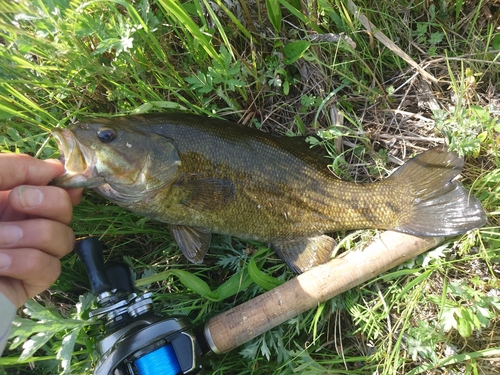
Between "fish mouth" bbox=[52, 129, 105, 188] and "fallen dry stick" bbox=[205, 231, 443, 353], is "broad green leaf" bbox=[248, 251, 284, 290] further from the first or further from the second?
"fish mouth" bbox=[52, 129, 105, 188]

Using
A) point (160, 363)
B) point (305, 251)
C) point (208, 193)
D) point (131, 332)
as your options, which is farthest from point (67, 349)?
point (305, 251)

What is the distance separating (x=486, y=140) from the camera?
2789 millimetres

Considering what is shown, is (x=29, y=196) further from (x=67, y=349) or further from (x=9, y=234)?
(x=67, y=349)

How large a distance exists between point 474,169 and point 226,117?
1817mm

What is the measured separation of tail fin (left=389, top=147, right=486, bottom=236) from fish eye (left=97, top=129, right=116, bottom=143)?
6.09 feet

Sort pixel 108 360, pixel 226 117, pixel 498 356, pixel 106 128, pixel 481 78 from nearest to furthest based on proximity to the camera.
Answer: pixel 108 360, pixel 106 128, pixel 498 356, pixel 481 78, pixel 226 117

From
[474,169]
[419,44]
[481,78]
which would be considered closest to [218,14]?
[419,44]

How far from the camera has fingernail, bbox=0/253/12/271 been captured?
2178 mm

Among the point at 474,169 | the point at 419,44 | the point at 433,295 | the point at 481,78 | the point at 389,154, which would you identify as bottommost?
the point at 433,295

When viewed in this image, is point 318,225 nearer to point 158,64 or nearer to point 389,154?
point 389,154

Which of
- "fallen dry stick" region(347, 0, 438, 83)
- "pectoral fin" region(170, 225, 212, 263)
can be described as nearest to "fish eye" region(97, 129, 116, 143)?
"pectoral fin" region(170, 225, 212, 263)

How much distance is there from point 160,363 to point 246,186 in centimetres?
119

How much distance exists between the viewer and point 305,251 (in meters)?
2.87

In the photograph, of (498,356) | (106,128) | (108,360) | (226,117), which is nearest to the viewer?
(108,360)
